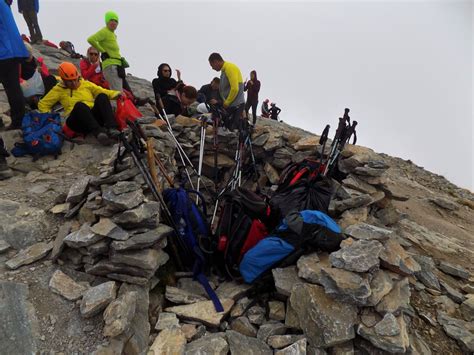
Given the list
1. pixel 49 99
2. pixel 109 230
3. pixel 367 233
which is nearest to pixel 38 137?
pixel 49 99

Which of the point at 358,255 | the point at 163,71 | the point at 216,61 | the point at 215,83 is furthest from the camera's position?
the point at 215,83

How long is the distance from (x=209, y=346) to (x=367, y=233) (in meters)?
2.80

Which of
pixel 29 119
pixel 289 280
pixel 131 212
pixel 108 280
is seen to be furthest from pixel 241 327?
pixel 29 119

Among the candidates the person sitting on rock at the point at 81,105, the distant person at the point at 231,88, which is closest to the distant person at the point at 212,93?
the distant person at the point at 231,88

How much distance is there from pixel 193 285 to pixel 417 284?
349 centimetres

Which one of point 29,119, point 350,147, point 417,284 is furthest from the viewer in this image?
point 350,147

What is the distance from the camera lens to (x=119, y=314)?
338 cm

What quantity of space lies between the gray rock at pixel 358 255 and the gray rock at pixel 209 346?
174 centimetres

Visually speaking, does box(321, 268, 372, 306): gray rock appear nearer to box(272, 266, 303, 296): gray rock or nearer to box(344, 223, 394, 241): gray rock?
box(272, 266, 303, 296): gray rock

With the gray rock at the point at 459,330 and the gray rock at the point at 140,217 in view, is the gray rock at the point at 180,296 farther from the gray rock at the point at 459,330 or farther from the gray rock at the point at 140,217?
the gray rock at the point at 459,330

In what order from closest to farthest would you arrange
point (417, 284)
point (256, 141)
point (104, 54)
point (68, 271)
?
point (68, 271) → point (417, 284) → point (256, 141) → point (104, 54)

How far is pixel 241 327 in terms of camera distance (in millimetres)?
3941

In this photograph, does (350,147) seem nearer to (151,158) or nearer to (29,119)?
(151,158)

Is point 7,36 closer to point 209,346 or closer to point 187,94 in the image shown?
point 187,94
